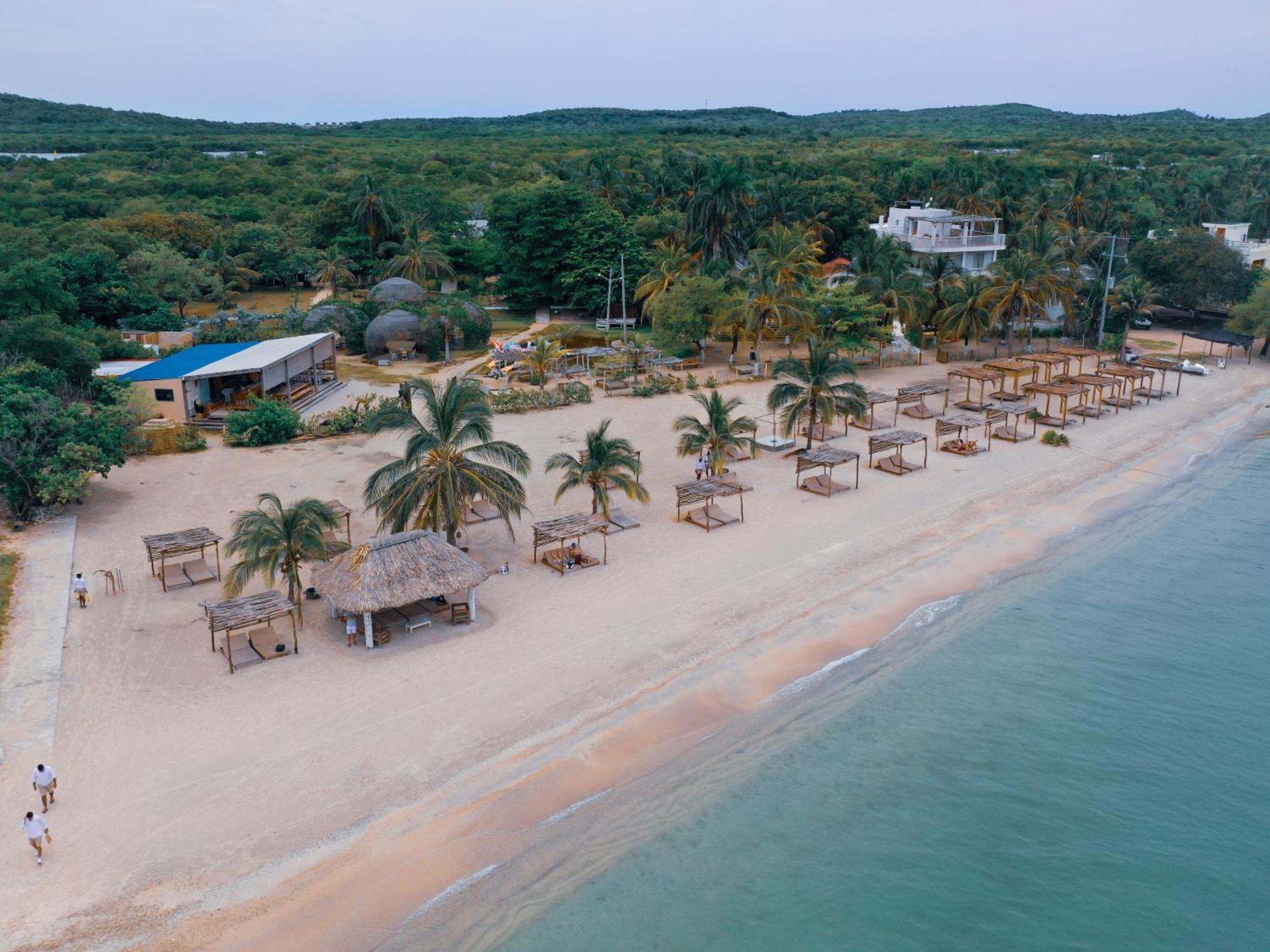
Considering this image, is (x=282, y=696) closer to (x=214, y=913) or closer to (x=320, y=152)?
(x=214, y=913)

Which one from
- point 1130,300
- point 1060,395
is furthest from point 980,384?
point 1130,300

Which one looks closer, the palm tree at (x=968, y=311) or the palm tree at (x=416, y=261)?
the palm tree at (x=968, y=311)

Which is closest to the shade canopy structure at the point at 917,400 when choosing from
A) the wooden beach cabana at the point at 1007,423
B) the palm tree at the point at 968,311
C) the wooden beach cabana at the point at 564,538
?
the wooden beach cabana at the point at 1007,423

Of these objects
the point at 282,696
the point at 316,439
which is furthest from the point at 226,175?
the point at 282,696

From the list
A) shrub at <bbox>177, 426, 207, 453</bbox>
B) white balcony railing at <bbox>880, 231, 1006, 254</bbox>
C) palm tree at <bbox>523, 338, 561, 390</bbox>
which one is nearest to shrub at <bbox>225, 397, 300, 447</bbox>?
shrub at <bbox>177, 426, 207, 453</bbox>

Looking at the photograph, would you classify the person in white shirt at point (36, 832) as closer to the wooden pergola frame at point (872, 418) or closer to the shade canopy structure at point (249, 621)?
the shade canopy structure at point (249, 621)
